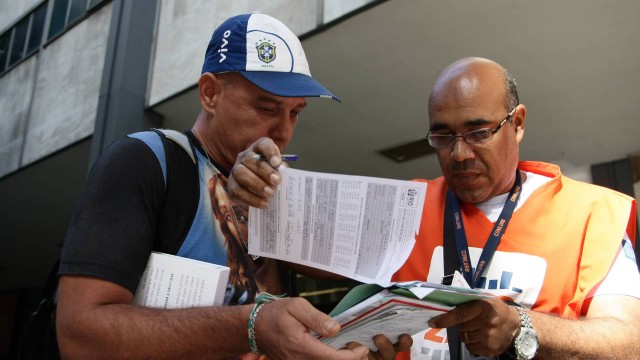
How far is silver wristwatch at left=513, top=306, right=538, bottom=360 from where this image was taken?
4.77ft

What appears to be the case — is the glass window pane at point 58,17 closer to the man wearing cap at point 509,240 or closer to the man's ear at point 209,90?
the man's ear at point 209,90

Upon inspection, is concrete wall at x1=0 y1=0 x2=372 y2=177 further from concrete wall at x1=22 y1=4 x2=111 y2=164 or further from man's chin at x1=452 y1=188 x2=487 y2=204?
man's chin at x1=452 y1=188 x2=487 y2=204

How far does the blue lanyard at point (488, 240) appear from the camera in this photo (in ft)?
6.04

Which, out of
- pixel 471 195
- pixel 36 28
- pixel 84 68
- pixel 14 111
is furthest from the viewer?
pixel 36 28

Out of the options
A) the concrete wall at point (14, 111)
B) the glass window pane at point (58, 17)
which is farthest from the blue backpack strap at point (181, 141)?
the glass window pane at point (58, 17)

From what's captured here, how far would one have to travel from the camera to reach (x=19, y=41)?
359 inches

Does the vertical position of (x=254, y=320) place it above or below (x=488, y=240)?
below

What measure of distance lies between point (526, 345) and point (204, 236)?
90 cm

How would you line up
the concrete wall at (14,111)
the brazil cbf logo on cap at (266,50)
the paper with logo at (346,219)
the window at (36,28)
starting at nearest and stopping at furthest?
the paper with logo at (346,219), the brazil cbf logo on cap at (266,50), the concrete wall at (14,111), the window at (36,28)

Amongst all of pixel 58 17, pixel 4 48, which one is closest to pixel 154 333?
pixel 58 17

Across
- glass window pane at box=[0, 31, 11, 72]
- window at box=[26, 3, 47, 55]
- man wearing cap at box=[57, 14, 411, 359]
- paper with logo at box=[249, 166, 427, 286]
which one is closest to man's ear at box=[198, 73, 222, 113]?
man wearing cap at box=[57, 14, 411, 359]

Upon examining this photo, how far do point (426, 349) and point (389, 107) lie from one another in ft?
11.8

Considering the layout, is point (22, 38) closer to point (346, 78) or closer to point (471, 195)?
point (346, 78)

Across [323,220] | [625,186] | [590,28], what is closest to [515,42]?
[590,28]
